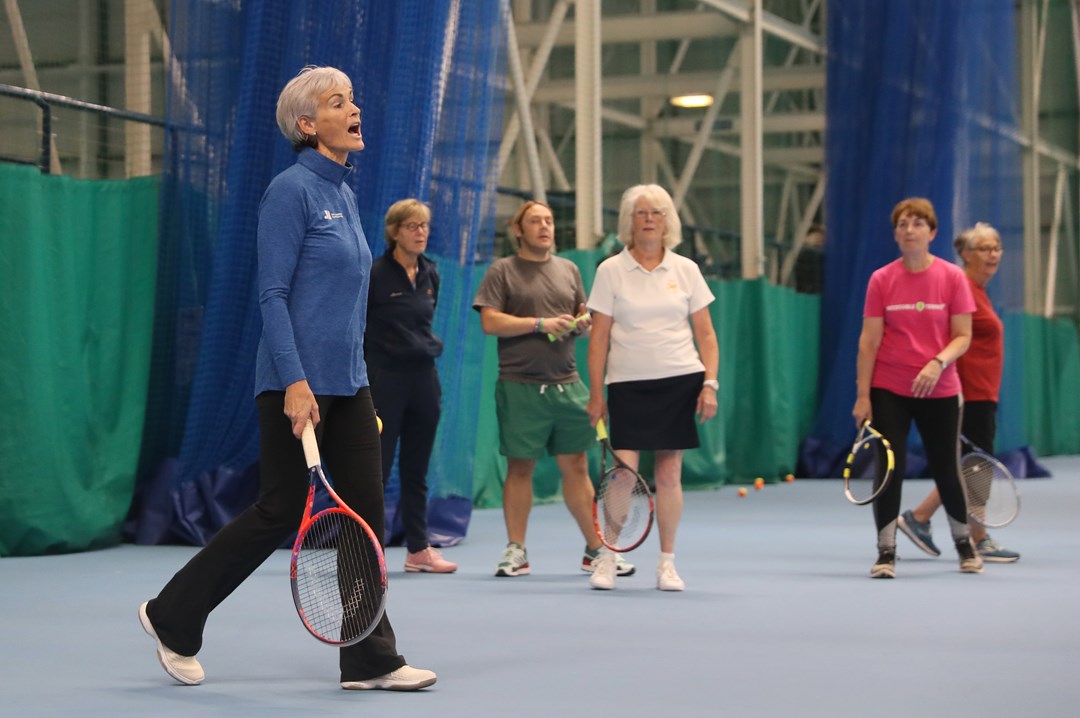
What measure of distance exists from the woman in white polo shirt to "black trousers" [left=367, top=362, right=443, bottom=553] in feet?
2.96

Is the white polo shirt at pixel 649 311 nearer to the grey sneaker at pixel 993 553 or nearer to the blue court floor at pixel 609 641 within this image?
the blue court floor at pixel 609 641

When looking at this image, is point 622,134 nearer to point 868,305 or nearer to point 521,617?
point 868,305

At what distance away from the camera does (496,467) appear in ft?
33.2

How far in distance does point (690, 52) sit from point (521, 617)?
841cm

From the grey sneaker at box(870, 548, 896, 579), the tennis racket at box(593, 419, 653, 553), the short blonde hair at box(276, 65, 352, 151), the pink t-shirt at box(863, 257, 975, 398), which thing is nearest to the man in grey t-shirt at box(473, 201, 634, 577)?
the tennis racket at box(593, 419, 653, 553)

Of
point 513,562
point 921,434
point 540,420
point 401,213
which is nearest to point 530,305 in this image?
point 540,420

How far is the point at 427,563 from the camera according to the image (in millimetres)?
6539

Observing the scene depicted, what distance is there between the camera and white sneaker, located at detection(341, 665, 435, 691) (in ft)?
12.9

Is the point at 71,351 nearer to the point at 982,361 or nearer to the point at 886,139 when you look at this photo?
the point at 982,361

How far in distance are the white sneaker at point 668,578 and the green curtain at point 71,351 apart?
2.86 metres

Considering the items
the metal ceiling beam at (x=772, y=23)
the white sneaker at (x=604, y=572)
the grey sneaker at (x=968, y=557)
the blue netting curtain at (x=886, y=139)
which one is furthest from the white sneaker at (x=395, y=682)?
the blue netting curtain at (x=886, y=139)

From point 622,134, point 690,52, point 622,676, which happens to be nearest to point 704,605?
point 622,676

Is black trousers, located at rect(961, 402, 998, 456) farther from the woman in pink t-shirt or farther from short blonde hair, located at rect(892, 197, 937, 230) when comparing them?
short blonde hair, located at rect(892, 197, 937, 230)

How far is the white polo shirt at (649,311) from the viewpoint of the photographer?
5977 millimetres
